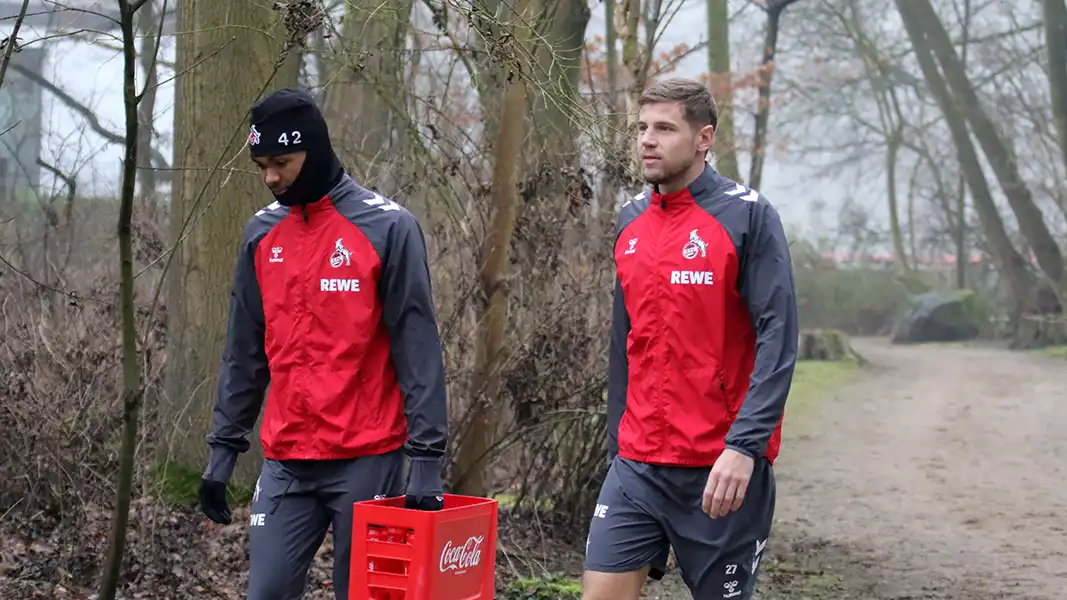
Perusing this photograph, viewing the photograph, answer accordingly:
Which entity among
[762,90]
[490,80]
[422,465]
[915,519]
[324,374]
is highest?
[762,90]

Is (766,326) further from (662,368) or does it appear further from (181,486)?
(181,486)

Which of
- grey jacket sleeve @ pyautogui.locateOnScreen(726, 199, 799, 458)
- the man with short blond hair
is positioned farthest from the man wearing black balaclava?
grey jacket sleeve @ pyautogui.locateOnScreen(726, 199, 799, 458)

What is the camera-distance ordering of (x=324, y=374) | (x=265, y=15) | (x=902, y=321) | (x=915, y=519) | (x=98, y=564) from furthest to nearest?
1. (x=902, y=321)
2. (x=915, y=519)
3. (x=265, y=15)
4. (x=98, y=564)
5. (x=324, y=374)

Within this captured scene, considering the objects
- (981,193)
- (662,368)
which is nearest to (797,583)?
(662,368)

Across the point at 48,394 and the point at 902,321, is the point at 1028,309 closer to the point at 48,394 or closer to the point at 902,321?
the point at 902,321

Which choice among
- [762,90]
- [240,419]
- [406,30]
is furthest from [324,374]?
[762,90]

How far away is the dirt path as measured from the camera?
30.6 feet

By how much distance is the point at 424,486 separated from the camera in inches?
165

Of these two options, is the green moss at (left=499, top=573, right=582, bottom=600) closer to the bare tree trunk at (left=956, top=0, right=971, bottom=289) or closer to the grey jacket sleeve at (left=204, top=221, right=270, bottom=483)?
the grey jacket sleeve at (left=204, top=221, right=270, bottom=483)

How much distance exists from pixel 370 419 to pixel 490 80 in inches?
180

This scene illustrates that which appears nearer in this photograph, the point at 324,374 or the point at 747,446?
the point at 747,446

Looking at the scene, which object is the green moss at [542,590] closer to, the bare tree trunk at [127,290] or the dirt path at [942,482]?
the dirt path at [942,482]

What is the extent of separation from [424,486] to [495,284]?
3.73 m

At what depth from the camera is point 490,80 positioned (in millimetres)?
8562
